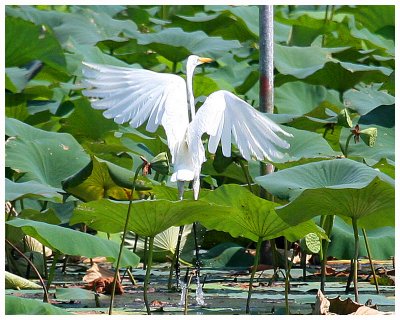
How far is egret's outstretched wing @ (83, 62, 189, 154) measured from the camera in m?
3.24

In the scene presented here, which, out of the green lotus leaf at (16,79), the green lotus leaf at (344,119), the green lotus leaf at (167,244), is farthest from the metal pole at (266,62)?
the green lotus leaf at (16,79)

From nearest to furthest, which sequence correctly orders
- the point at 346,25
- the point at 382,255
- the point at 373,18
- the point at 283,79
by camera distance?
the point at 382,255
the point at 283,79
the point at 346,25
the point at 373,18

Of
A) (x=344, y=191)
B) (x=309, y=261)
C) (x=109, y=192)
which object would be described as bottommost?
(x=309, y=261)

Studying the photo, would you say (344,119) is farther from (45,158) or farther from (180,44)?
(180,44)

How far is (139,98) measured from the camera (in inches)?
130

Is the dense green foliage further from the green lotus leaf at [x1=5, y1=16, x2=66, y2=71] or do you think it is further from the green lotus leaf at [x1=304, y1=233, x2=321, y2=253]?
the green lotus leaf at [x1=304, y1=233, x2=321, y2=253]

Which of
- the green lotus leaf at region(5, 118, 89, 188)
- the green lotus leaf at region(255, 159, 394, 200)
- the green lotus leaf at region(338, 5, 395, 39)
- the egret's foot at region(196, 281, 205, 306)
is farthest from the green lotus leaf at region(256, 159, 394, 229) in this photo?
the green lotus leaf at region(338, 5, 395, 39)

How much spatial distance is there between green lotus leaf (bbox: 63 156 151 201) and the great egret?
20cm

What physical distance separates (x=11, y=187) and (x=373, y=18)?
370 centimetres

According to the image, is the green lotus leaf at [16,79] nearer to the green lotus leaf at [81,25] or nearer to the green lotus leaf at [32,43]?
the green lotus leaf at [32,43]

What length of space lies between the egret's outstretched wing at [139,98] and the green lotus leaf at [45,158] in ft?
0.77

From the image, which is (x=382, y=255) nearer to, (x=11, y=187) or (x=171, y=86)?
(x=171, y=86)
